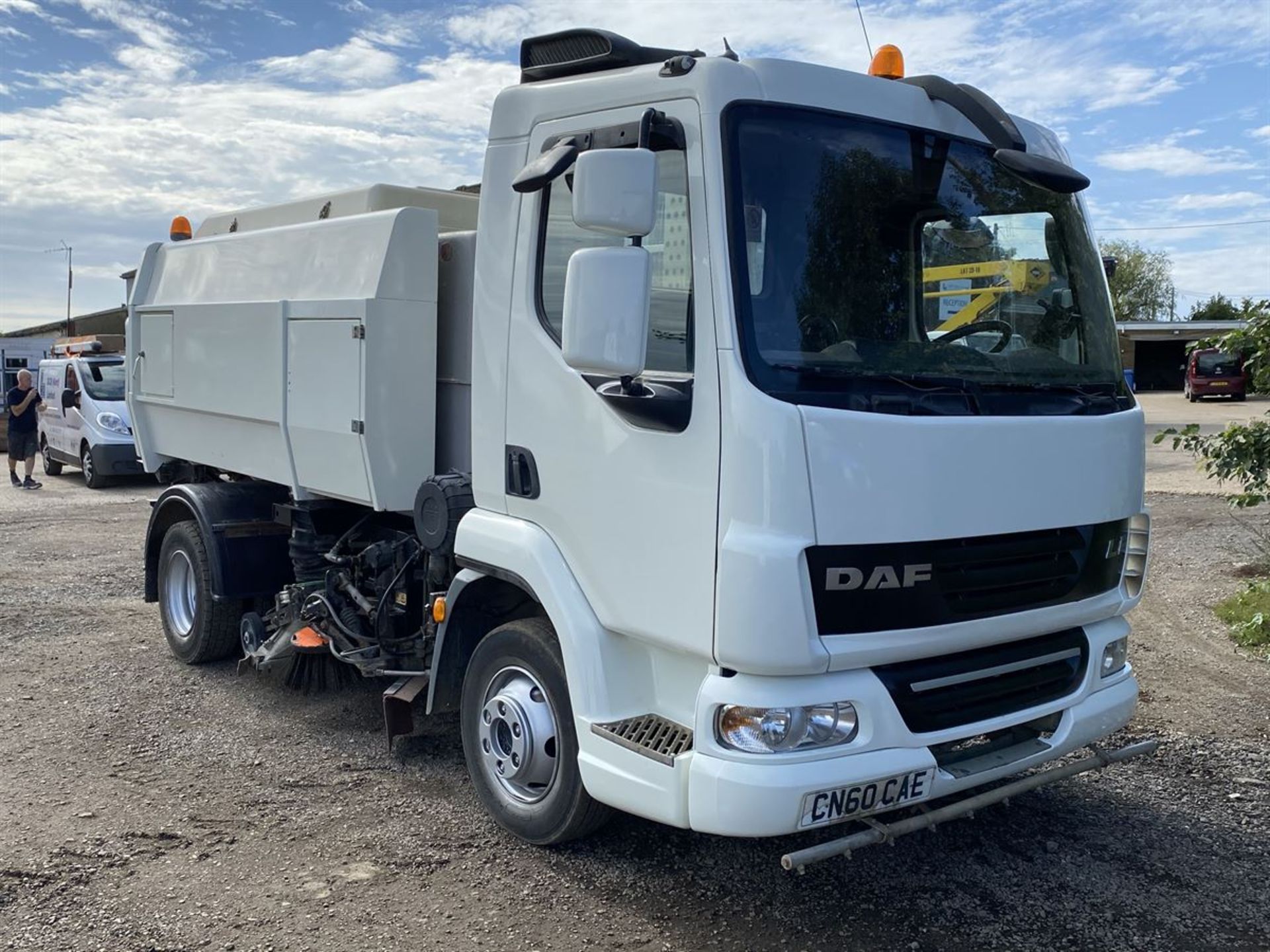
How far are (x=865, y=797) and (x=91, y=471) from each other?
16.1 metres

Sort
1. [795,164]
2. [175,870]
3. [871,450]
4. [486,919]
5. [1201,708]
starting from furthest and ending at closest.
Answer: [1201,708] → [175,870] → [486,919] → [795,164] → [871,450]

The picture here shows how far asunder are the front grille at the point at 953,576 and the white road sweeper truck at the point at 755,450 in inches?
0.5

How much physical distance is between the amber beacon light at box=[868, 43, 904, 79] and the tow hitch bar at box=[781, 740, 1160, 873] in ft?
8.07

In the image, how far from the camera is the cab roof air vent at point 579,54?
12.9 ft

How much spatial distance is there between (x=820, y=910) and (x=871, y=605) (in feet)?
3.95

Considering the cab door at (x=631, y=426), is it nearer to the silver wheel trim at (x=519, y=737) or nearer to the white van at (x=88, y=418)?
the silver wheel trim at (x=519, y=737)

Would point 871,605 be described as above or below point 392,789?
above

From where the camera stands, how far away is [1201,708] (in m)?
6.00

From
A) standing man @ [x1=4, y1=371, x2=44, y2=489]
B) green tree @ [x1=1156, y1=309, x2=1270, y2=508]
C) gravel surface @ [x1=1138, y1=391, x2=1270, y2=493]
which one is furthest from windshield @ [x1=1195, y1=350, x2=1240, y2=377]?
standing man @ [x1=4, y1=371, x2=44, y2=489]

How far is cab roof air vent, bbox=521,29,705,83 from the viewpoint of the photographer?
3918mm

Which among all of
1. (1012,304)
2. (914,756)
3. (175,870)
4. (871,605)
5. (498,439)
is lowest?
(175,870)

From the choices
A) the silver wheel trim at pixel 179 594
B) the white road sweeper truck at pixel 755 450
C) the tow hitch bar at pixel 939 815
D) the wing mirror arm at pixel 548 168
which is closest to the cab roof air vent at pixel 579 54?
the white road sweeper truck at pixel 755 450

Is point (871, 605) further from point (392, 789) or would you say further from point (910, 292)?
point (392, 789)

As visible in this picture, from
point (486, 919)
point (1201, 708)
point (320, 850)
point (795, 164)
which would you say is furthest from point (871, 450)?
point (1201, 708)
